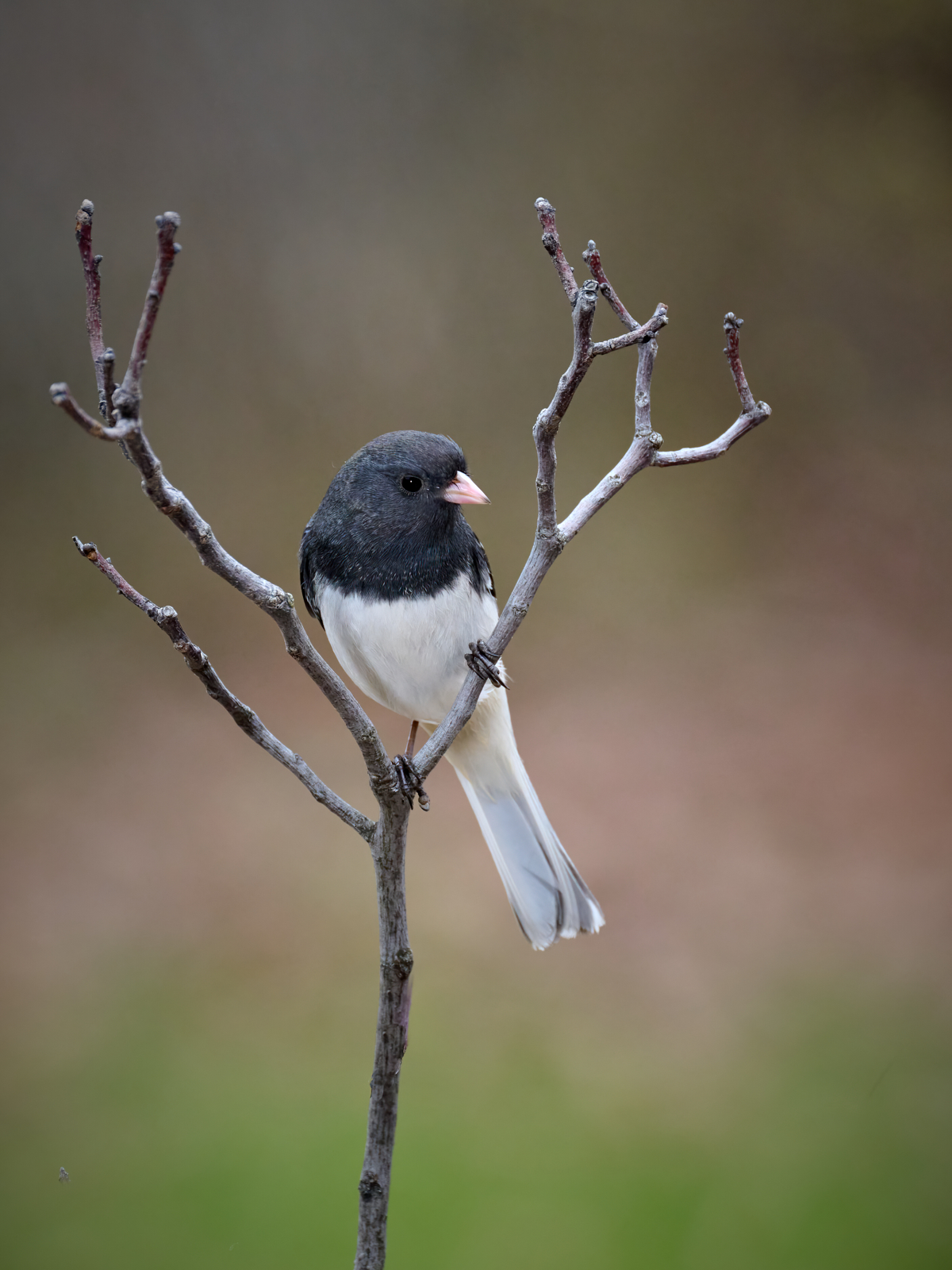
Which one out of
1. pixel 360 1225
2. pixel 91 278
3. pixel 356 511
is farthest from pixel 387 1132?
pixel 91 278

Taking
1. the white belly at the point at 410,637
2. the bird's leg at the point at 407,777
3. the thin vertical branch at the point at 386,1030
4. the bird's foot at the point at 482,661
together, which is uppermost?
Result: the white belly at the point at 410,637

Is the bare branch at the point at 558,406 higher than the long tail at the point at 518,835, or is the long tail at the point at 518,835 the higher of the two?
the bare branch at the point at 558,406

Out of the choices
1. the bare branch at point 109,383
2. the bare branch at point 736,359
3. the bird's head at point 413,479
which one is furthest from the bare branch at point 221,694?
the bare branch at point 736,359

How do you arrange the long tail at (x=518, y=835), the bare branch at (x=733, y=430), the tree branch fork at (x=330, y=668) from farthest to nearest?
the long tail at (x=518, y=835)
the bare branch at (x=733, y=430)
the tree branch fork at (x=330, y=668)

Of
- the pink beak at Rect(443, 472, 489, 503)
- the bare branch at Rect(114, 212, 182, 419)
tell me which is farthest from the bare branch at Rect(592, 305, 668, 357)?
the bare branch at Rect(114, 212, 182, 419)

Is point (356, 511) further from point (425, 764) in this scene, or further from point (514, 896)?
point (514, 896)

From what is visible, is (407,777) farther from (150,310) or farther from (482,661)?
(150,310)

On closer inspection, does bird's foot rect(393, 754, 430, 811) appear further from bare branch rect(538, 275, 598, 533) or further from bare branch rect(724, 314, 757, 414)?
bare branch rect(724, 314, 757, 414)

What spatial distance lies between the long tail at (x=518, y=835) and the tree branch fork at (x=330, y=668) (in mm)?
269

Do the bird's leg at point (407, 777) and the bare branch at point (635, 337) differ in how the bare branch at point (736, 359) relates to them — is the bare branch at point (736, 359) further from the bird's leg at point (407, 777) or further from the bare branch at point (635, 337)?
the bird's leg at point (407, 777)

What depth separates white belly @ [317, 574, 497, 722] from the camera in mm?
979

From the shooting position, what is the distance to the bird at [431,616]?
0.94 m

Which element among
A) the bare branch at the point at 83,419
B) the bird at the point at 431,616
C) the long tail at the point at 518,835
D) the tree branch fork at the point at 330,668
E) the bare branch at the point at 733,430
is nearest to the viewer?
the bare branch at the point at 83,419

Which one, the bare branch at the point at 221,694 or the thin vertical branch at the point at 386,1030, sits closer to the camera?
the bare branch at the point at 221,694
